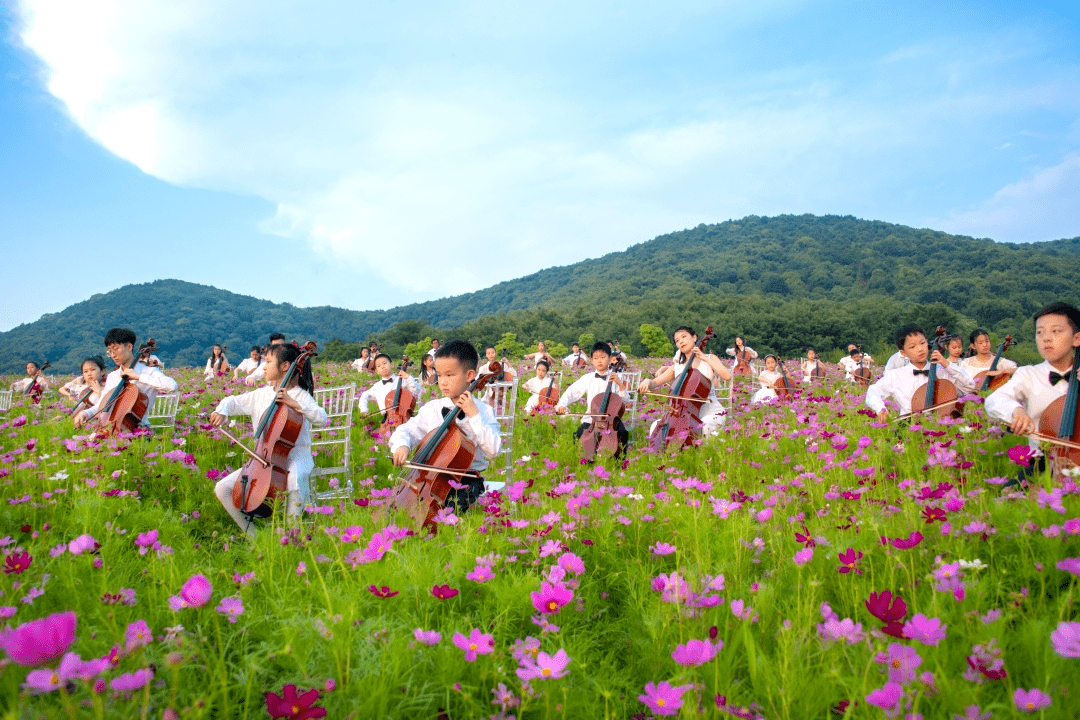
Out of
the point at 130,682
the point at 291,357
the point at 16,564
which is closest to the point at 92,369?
the point at 291,357

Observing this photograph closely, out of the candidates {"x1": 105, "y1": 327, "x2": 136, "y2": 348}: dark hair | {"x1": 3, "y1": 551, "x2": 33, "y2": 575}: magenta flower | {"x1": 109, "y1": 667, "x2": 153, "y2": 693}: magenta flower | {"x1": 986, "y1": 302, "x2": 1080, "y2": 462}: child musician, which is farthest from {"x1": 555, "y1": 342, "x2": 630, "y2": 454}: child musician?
{"x1": 109, "y1": 667, "x2": 153, "y2": 693}: magenta flower

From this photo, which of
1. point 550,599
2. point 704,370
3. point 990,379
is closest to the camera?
point 550,599

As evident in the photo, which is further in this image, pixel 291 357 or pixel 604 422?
pixel 604 422

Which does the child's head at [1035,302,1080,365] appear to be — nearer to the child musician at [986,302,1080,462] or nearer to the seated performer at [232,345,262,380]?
the child musician at [986,302,1080,462]

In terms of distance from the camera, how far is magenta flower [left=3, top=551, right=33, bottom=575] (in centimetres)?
210

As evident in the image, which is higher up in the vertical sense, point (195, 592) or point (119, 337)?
point (119, 337)

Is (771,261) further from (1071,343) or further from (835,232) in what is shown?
(1071,343)

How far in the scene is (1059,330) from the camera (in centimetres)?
372

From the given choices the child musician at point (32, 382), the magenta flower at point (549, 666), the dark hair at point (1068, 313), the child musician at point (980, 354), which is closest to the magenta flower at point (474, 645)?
the magenta flower at point (549, 666)

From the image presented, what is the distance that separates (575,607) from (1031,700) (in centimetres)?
154

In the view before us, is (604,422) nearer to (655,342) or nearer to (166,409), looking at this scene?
(166,409)

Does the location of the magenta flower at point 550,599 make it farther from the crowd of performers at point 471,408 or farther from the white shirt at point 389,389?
the white shirt at point 389,389

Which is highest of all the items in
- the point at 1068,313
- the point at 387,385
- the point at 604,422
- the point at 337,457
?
the point at 1068,313

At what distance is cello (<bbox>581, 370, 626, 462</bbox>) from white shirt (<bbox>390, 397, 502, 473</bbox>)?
2.55m
